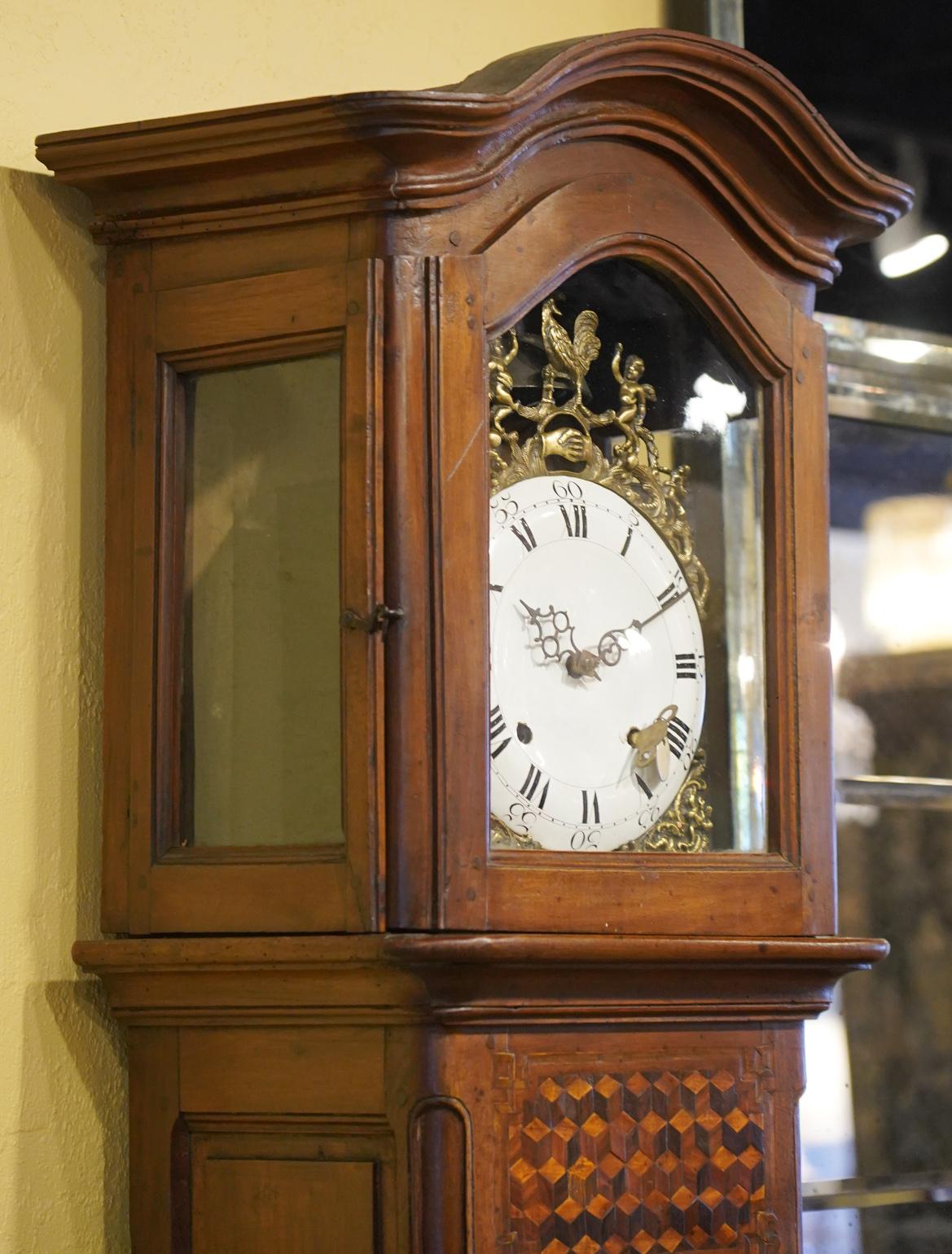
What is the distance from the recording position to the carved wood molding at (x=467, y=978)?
123 cm

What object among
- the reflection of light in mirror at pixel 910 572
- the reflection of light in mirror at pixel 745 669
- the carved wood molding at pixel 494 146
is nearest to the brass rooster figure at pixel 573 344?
the carved wood molding at pixel 494 146

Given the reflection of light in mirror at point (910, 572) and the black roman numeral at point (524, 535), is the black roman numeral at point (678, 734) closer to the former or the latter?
the black roman numeral at point (524, 535)

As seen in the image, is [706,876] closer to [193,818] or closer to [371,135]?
[193,818]

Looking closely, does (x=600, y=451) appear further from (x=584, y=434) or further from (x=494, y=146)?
(x=494, y=146)

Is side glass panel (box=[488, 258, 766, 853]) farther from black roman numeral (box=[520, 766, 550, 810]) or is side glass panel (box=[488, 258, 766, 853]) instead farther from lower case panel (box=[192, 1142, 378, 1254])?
lower case panel (box=[192, 1142, 378, 1254])

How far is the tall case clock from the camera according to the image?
126cm

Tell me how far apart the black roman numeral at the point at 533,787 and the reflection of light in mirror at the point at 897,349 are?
831 millimetres

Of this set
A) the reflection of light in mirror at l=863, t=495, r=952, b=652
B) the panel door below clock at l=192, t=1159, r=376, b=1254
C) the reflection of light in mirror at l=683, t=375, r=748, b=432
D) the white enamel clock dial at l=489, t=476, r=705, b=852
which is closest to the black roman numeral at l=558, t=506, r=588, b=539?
the white enamel clock dial at l=489, t=476, r=705, b=852

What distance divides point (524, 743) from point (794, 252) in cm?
47

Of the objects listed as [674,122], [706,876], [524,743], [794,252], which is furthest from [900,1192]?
[674,122]

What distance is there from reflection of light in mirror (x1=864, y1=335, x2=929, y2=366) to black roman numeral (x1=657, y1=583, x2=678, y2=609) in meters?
0.64

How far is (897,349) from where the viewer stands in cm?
201

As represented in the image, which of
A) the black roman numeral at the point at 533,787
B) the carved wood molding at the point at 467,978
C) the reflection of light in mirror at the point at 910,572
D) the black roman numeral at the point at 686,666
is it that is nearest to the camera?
the carved wood molding at the point at 467,978

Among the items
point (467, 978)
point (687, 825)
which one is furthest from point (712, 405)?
point (467, 978)
